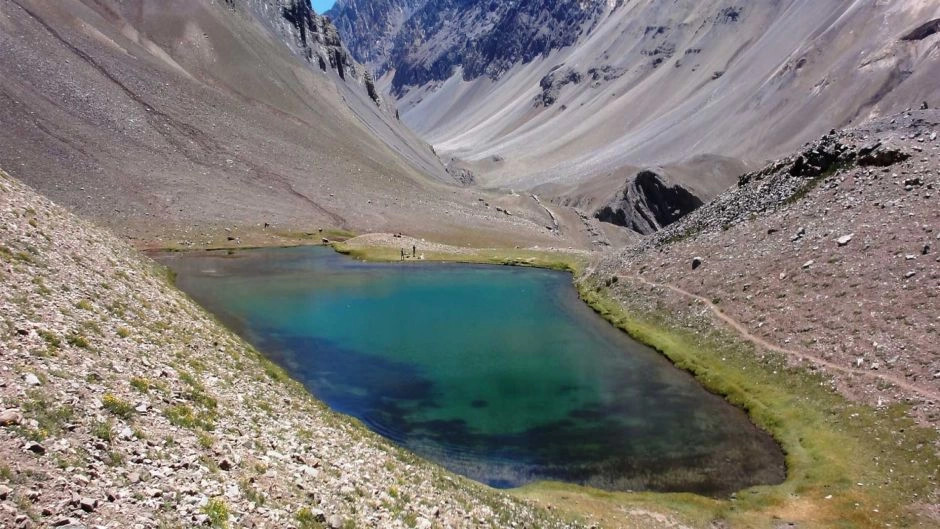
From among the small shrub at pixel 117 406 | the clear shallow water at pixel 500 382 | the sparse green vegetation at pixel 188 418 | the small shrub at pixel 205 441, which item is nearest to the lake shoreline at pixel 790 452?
the clear shallow water at pixel 500 382

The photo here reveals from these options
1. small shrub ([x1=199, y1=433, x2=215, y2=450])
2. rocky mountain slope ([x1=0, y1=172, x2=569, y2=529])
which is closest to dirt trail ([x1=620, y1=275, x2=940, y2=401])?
rocky mountain slope ([x1=0, y1=172, x2=569, y2=529])

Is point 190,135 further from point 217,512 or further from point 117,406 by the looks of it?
point 217,512

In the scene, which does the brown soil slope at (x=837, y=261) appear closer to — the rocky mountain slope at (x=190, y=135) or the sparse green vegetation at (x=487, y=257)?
the sparse green vegetation at (x=487, y=257)

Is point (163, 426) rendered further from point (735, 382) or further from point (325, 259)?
point (325, 259)

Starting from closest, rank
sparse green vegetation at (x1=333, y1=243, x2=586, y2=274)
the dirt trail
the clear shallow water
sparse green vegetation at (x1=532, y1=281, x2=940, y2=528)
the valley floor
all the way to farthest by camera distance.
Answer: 1. the valley floor
2. sparse green vegetation at (x1=532, y1=281, x2=940, y2=528)
3. the clear shallow water
4. the dirt trail
5. sparse green vegetation at (x1=333, y1=243, x2=586, y2=274)

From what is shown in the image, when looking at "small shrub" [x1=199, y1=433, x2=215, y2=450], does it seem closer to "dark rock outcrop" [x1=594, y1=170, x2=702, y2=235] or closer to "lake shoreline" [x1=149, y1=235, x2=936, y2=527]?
"lake shoreline" [x1=149, y1=235, x2=936, y2=527]

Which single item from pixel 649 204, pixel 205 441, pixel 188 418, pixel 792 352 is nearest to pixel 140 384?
pixel 188 418
